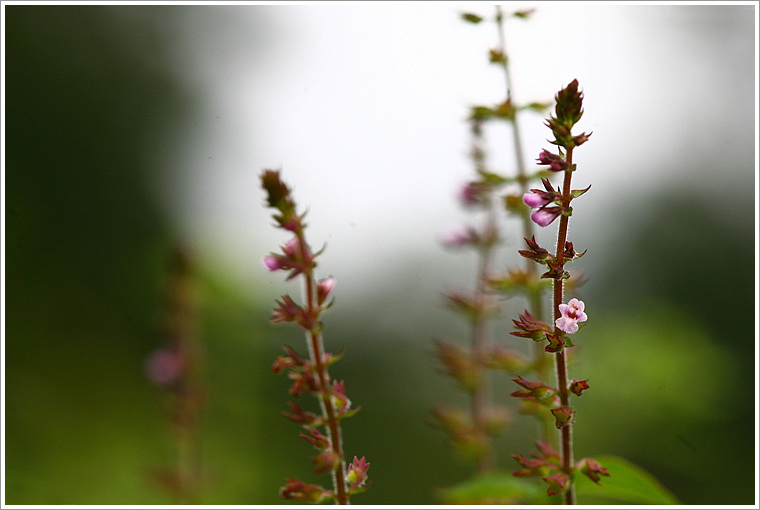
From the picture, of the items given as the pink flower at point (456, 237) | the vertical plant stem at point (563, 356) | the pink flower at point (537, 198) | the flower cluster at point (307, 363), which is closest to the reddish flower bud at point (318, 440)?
the flower cluster at point (307, 363)

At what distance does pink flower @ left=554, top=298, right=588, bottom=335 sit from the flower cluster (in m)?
0.33

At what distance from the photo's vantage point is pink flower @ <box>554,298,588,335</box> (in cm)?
80

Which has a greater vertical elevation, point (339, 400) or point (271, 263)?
point (271, 263)

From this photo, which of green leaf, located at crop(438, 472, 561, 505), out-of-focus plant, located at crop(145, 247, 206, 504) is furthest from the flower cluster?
out-of-focus plant, located at crop(145, 247, 206, 504)

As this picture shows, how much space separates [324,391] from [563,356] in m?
0.36

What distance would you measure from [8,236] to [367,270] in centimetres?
145

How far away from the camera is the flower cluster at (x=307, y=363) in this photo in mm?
861

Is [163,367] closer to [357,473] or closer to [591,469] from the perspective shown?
[357,473]

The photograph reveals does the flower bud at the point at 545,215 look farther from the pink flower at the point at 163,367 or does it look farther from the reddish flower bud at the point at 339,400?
the pink flower at the point at 163,367

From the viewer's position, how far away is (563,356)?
88cm

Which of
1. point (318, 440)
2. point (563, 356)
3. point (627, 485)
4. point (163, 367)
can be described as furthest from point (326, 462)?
point (163, 367)

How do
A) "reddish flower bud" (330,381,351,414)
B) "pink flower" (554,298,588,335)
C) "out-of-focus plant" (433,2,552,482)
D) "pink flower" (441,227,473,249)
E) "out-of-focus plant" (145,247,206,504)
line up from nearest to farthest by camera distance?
"pink flower" (554,298,588,335) < "reddish flower bud" (330,381,351,414) < "out-of-focus plant" (433,2,552,482) < "pink flower" (441,227,473,249) < "out-of-focus plant" (145,247,206,504)

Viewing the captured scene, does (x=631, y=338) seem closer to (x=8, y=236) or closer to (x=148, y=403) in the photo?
(x=8, y=236)

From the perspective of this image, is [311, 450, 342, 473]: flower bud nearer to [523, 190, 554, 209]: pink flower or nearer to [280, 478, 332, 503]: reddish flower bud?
[280, 478, 332, 503]: reddish flower bud
